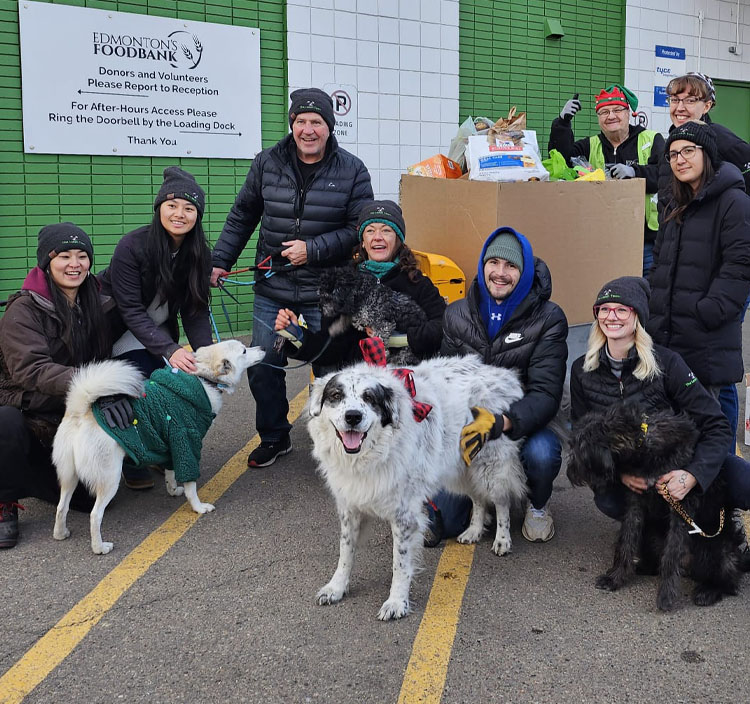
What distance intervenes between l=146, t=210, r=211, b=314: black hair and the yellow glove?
6.54 ft

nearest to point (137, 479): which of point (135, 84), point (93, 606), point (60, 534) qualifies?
point (60, 534)

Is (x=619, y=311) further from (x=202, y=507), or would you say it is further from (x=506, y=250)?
(x=202, y=507)

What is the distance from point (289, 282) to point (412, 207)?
152 centimetres

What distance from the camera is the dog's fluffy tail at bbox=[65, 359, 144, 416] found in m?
4.02

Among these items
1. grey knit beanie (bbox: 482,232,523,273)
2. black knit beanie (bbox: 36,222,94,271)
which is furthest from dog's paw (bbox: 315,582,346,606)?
black knit beanie (bbox: 36,222,94,271)

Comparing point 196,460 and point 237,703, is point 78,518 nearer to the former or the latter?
point 196,460

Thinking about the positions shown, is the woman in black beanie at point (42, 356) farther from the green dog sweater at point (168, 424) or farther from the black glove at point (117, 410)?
the green dog sweater at point (168, 424)

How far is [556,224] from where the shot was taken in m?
5.62

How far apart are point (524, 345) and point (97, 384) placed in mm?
2187

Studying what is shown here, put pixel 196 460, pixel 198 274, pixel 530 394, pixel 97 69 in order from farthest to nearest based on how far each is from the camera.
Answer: pixel 97 69 → pixel 198 274 → pixel 196 460 → pixel 530 394

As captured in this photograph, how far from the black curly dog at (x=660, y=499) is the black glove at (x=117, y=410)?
2205 mm

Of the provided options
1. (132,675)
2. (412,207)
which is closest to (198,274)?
(412,207)

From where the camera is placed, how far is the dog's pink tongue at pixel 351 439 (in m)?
3.33

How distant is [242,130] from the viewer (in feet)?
27.4
